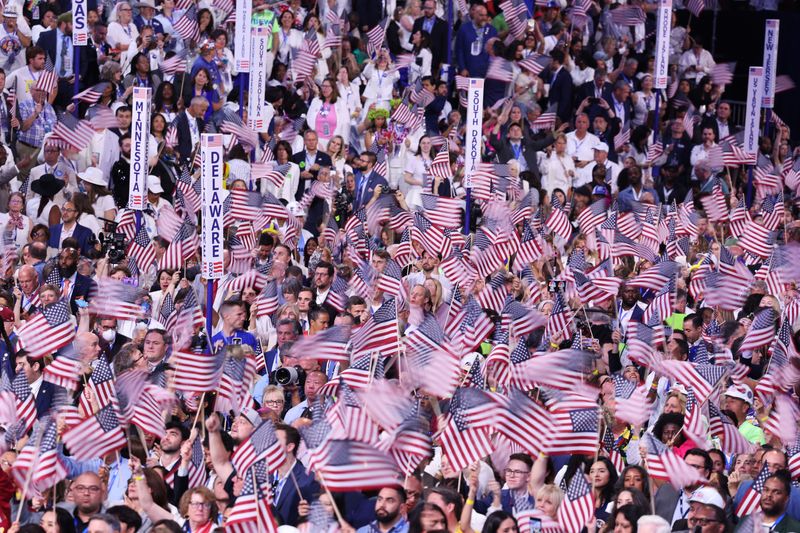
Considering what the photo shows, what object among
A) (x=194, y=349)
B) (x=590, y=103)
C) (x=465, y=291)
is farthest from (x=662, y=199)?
(x=194, y=349)

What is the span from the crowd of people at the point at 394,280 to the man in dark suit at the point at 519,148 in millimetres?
47

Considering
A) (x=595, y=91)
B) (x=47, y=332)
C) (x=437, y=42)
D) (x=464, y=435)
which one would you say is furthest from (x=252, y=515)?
(x=437, y=42)

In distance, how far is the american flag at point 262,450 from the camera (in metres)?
14.2

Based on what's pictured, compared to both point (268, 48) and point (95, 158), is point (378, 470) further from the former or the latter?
point (268, 48)

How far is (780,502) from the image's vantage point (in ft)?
45.4

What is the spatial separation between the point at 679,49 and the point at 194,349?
16.3 meters

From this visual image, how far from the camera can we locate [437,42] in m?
30.4

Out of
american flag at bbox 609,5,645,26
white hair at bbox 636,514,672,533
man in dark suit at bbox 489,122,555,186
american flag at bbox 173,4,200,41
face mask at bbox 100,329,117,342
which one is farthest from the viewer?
american flag at bbox 609,5,645,26

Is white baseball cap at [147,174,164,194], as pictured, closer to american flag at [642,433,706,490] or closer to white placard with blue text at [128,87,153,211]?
white placard with blue text at [128,87,153,211]

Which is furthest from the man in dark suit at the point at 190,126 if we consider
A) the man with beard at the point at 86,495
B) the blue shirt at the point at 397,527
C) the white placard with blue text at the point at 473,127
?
the blue shirt at the point at 397,527

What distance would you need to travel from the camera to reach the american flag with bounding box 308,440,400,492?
13.7m

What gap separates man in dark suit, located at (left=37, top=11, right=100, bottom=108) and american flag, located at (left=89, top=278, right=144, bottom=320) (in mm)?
6966

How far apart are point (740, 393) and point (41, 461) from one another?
253 inches

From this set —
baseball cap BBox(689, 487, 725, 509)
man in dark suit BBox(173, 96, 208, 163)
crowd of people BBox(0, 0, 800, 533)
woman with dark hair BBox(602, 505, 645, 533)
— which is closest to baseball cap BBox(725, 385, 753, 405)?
crowd of people BBox(0, 0, 800, 533)
